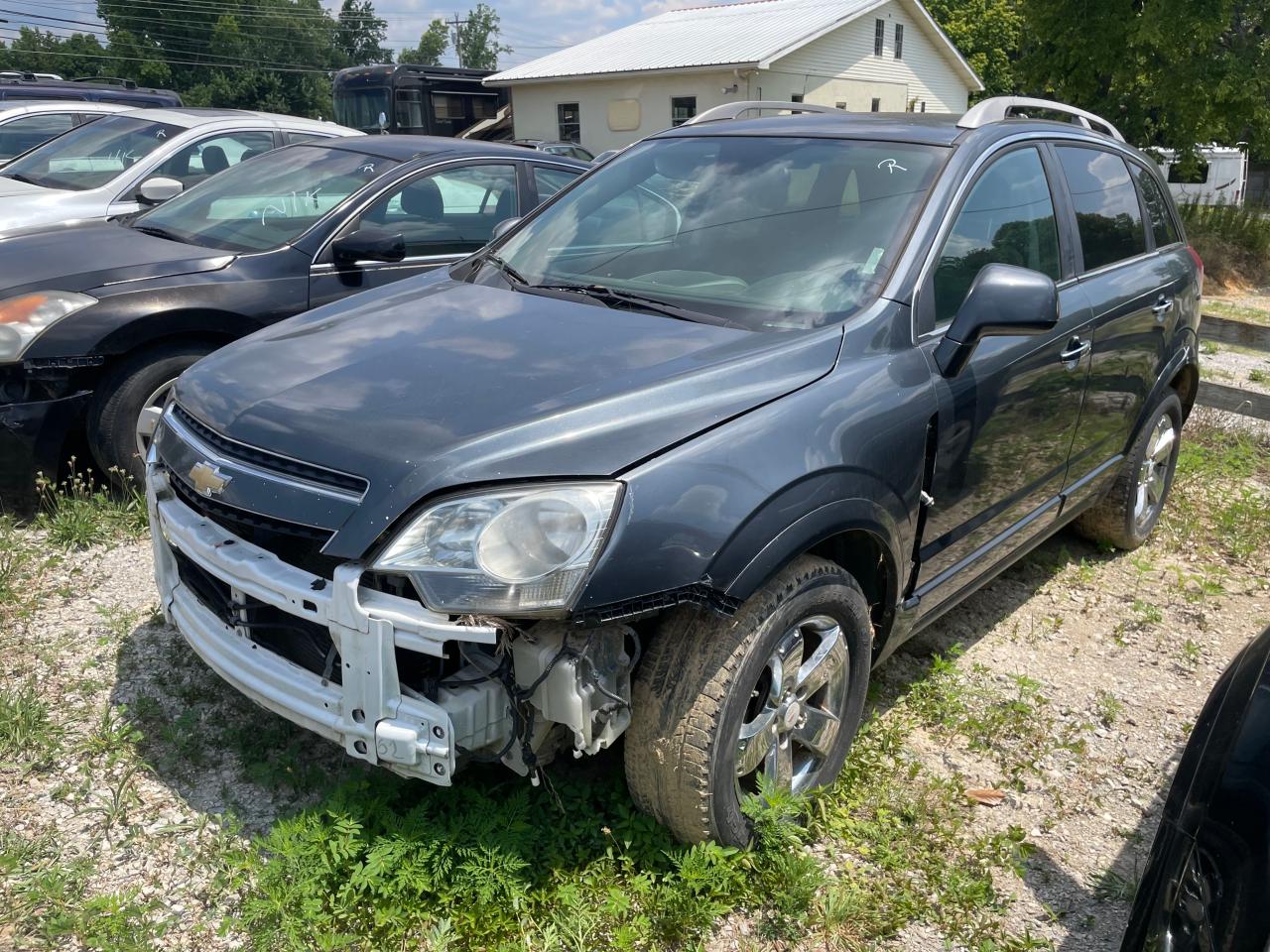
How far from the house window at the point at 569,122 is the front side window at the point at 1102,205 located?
2927 cm

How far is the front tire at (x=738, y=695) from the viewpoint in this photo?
2408mm

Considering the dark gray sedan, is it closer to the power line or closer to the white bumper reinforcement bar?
the white bumper reinforcement bar

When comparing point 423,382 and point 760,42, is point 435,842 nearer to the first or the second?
point 423,382

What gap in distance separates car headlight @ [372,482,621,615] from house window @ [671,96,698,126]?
2820cm

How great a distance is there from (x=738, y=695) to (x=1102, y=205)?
286cm

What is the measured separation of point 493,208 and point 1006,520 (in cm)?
348

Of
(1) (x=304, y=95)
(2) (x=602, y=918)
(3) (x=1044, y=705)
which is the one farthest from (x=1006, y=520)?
(1) (x=304, y=95)

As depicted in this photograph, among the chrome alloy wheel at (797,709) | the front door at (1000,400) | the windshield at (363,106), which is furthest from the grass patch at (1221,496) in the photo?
the windshield at (363,106)

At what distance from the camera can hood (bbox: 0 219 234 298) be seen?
4359mm

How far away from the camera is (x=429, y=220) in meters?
5.45

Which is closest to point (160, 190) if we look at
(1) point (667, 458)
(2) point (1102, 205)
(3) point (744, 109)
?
(3) point (744, 109)

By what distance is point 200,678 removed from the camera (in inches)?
134

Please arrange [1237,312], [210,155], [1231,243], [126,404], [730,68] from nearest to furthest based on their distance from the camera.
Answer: [126,404] → [210,155] → [1237,312] → [1231,243] → [730,68]

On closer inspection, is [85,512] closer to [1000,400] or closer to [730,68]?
[1000,400]
